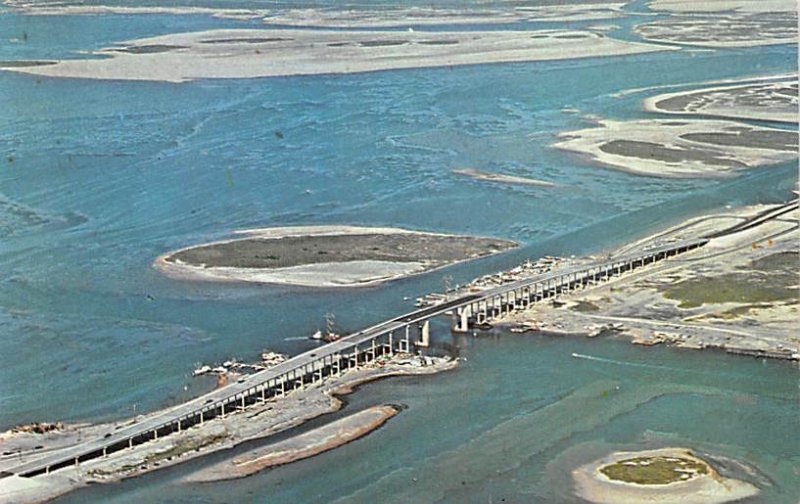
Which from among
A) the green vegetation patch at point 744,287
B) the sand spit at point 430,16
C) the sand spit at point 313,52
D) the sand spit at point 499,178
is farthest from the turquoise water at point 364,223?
the sand spit at point 430,16

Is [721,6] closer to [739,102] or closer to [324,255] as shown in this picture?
[739,102]

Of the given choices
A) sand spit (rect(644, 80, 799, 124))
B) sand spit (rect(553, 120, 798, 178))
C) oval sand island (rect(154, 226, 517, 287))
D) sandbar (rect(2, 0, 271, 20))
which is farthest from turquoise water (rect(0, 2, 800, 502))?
sandbar (rect(2, 0, 271, 20))

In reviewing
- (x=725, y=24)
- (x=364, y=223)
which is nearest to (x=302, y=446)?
(x=364, y=223)

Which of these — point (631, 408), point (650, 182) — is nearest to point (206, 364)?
point (631, 408)

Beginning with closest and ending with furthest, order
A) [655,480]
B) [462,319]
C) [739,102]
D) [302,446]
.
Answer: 1. [655,480]
2. [302,446]
3. [462,319]
4. [739,102]

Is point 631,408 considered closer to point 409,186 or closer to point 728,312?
point 728,312

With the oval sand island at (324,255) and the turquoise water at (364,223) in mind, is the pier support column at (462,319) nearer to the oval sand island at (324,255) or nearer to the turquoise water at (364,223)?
the turquoise water at (364,223)
